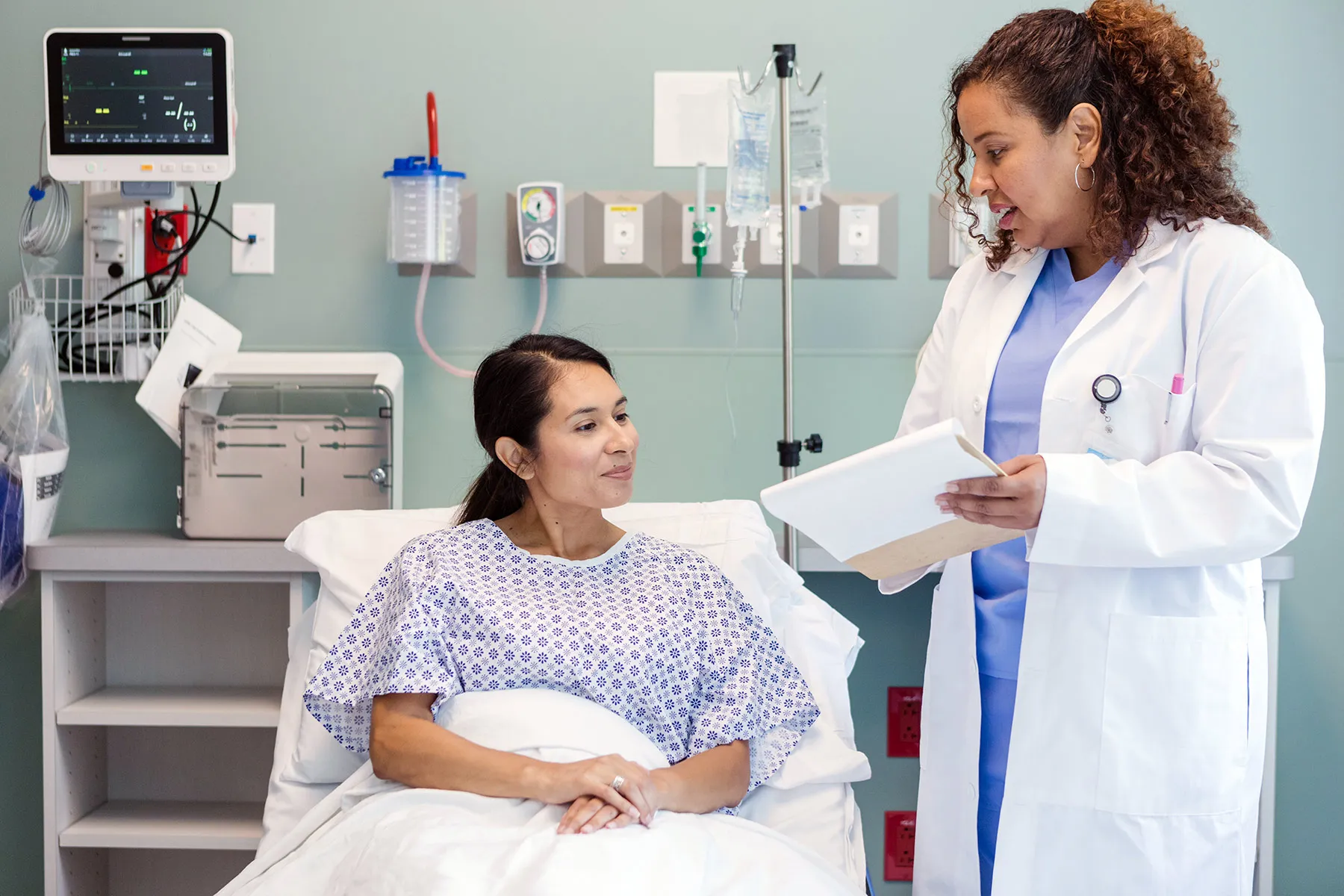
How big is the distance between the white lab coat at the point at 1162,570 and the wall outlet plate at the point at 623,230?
1.15 m

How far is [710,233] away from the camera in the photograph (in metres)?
2.25

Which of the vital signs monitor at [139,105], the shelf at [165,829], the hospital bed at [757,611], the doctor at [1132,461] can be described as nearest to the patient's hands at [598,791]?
the hospital bed at [757,611]

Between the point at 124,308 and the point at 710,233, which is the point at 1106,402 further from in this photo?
the point at 124,308

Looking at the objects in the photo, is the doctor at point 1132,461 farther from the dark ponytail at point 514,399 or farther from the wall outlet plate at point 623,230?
the wall outlet plate at point 623,230

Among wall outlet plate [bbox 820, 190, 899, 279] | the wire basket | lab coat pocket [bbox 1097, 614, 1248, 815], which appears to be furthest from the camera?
wall outlet plate [bbox 820, 190, 899, 279]

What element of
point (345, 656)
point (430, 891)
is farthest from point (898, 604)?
point (430, 891)

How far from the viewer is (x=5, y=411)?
201 centimetres

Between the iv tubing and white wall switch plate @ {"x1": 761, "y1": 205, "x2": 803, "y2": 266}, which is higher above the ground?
white wall switch plate @ {"x1": 761, "y1": 205, "x2": 803, "y2": 266}

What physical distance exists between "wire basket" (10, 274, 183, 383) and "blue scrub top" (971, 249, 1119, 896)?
5.17 ft

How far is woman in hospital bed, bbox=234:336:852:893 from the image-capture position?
4.16ft

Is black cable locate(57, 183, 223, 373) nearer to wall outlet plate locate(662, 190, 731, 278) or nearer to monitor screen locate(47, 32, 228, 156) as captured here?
monitor screen locate(47, 32, 228, 156)

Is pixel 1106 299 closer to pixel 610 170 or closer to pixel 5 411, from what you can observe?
pixel 610 170

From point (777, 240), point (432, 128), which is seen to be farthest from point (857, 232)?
point (432, 128)

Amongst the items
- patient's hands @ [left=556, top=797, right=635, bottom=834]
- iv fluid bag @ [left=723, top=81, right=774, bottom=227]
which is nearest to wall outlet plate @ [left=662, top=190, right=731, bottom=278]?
iv fluid bag @ [left=723, top=81, right=774, bottom=227]
